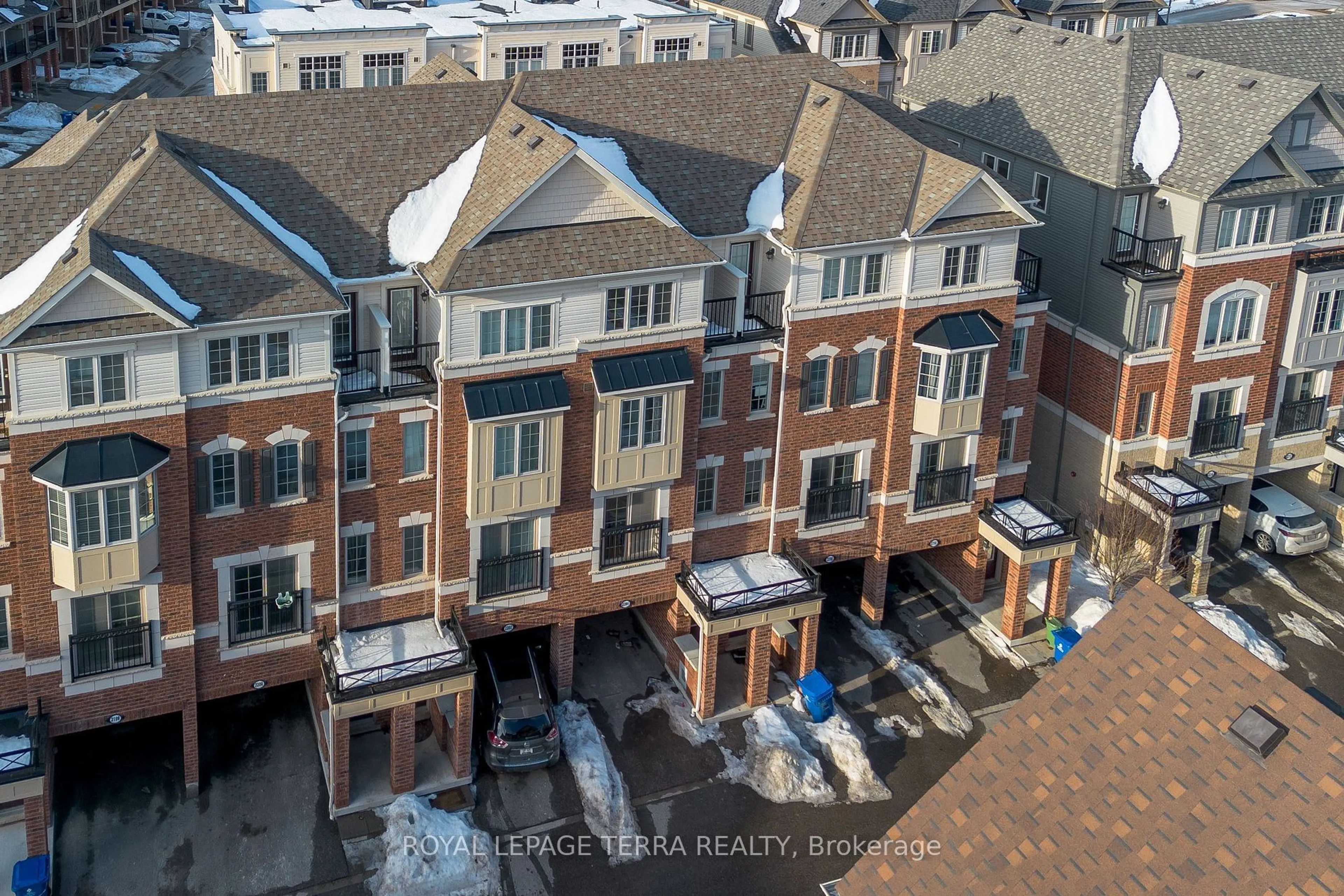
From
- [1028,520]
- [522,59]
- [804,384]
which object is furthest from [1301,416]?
[522,59]

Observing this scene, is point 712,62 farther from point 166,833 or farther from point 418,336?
point 166,833

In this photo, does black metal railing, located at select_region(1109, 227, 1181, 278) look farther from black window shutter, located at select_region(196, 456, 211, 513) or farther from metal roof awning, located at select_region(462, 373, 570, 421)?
black window shutter, located at select_region(196, 456, 211, 513)

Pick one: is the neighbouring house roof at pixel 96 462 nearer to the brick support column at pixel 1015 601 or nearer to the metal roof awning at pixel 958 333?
the metal roof awning at pixel 958 333

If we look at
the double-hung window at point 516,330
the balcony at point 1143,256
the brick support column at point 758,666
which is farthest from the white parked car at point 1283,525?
the double-hung window at point 516,330

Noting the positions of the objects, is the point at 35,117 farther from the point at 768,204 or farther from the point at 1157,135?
the point at 1157,135

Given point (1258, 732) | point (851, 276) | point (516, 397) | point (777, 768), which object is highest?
point (851, 276)

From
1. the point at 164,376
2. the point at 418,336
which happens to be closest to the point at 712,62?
the point at 418,336

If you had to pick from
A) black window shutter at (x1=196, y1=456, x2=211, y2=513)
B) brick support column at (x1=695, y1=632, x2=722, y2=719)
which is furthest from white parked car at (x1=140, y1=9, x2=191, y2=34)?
brick support column at (x1=695, y1=632, x2=722, y2=719)
